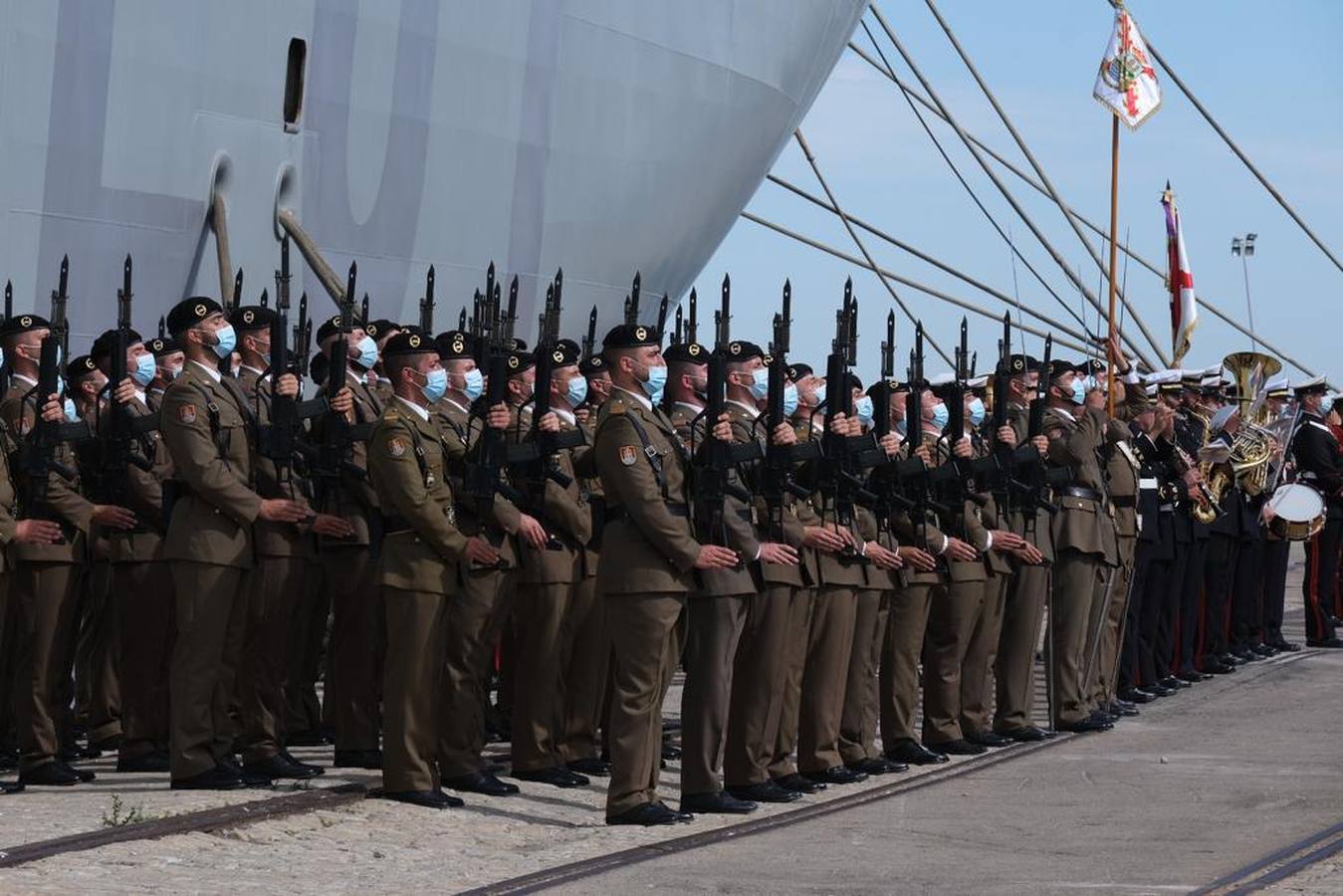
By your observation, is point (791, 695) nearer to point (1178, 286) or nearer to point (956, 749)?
point (956, 749)

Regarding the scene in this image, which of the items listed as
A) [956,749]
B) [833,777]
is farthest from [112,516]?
[956,749]

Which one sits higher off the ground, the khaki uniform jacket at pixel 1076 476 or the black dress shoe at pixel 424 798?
the khaki uniform jacket at pixel 1076 476

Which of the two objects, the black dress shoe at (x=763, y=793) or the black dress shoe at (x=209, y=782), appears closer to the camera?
the black dress shoe at (x=209, y=782)

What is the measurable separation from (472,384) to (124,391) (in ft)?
4.01

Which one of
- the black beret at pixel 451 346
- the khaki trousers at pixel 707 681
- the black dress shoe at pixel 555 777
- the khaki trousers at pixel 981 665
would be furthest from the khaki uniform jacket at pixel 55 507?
the khaki trousers at pixel 981 665

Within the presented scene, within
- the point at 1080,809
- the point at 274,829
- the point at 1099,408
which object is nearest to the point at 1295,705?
the point at 1099,408

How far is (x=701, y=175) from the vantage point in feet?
59.3

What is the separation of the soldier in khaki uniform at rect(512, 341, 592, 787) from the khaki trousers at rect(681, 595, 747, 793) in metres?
0.86

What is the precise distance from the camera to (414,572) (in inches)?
340

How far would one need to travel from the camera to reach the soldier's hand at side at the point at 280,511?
8773 mm

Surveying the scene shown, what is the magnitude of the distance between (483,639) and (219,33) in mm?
5915

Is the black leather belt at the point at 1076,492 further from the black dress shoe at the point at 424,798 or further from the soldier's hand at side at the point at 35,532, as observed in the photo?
the soldier's hand at side at the point at 35,532

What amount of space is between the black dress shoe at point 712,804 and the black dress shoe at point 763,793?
1.02 feet

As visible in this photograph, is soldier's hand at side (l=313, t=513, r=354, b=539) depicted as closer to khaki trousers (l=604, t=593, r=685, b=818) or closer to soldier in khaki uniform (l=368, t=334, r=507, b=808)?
soldier in khaki uniform (l=368, t=334, r=507, b=808)
